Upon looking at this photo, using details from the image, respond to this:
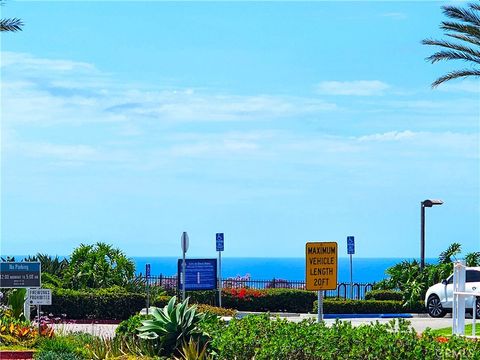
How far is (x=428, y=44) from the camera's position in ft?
105

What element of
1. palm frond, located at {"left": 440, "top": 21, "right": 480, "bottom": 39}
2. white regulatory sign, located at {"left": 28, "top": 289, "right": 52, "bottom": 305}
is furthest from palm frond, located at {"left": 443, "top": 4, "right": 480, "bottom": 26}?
white regulatory sign, located at {"left": 28, "top": 289, "right": 52, "bottom": 305}

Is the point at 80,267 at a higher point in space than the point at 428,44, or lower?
lower

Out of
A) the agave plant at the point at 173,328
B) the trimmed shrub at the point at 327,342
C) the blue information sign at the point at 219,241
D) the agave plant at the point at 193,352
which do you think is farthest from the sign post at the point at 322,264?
the blue information sign at the point at 219,241

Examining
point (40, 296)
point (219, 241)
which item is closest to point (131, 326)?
point (40, 296)

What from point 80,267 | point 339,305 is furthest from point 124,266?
point 339,305

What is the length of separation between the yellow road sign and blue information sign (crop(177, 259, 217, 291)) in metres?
A: 16.0

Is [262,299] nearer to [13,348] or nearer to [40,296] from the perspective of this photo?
[40,296]

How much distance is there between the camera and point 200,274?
31.3 meters

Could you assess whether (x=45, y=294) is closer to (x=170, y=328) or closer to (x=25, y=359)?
(x=25, y=359)

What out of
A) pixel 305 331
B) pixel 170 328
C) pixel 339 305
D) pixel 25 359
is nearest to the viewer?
pixel 305 331

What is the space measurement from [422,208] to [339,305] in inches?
241

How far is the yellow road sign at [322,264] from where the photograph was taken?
1505cm

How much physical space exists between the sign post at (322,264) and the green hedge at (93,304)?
56.2ft

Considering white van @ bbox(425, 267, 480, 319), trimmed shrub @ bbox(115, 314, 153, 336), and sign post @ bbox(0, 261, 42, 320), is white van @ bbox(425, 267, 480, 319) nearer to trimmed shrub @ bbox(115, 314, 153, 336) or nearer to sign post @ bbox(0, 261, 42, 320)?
sign post @ bbox(0, 261, 42, 320)
